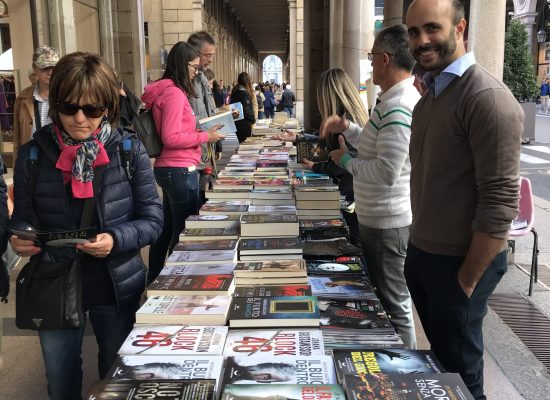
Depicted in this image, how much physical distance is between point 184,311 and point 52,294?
528mm

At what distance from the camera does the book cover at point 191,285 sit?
199 cm

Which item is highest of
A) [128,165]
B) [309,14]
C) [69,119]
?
[309,14]

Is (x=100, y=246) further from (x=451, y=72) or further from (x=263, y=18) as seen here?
(x=263, y=18)

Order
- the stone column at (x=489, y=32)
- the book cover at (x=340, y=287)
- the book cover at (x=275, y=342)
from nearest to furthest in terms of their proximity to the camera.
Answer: the book cover at (x=275, y=342) < the book cover at (x=340, y=287) < the stone column at (x=489, y=32)

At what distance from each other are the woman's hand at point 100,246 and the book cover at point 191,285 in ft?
0.69

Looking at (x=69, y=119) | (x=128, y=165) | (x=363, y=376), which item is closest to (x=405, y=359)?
(x=363, y=376)

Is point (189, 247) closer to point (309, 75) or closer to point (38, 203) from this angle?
point (38, 203)

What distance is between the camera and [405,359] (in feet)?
5.13

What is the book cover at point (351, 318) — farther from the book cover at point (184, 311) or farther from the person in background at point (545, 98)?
the person in background at point (545, 98)

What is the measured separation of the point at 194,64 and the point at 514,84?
16.2 meters

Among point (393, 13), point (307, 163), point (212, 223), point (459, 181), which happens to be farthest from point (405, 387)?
point (393, 13)

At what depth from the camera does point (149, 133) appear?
3703 millimetres

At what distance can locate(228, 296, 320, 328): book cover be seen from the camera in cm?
178

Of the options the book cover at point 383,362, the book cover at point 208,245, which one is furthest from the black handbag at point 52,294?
the book cover at point 383,362
